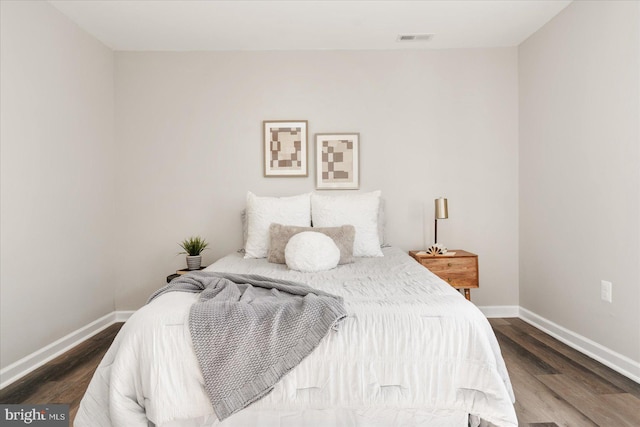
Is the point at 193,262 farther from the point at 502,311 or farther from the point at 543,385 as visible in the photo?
the point at 502,311

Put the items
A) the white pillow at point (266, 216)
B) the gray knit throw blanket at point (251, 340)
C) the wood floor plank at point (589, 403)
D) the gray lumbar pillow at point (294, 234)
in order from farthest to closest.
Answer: the white pillow at point (266, 216)
the gray lumbar pillow at point (294, 234)
the wood floor plank at point (589, 403)
the gray knit throw blanket at point (251, 340)

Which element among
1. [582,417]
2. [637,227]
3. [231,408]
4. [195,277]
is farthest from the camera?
[637,227]

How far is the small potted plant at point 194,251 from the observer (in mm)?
3510

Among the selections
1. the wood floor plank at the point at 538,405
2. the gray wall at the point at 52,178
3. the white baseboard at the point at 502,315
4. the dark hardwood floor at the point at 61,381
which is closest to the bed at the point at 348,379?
the wood floor plank at the point at 538,405

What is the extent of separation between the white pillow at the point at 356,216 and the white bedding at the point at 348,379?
4.95 ft

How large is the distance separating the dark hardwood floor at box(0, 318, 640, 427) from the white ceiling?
2637 mm

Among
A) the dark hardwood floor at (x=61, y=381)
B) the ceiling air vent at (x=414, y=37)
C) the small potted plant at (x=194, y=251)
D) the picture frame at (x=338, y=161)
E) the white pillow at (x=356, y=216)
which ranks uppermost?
the ceiling air vent at (x=414, y=37)

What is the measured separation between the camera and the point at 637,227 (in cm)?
241

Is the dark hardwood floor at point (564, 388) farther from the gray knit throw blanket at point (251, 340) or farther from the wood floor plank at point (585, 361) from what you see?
the gray knit throw blanket at point (251, 340)

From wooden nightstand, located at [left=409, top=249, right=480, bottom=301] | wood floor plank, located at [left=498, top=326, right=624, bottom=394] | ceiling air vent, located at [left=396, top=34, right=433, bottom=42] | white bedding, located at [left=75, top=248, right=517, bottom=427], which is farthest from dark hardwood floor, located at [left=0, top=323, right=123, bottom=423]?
ceiling air vent, located at [left=396, top=34, right=433, bottom=42]

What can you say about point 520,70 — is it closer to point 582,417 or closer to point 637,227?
point 637,227

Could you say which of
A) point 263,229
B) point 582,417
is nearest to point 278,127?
point 263,229

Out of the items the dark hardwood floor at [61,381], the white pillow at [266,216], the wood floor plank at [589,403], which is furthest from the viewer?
the white pillow at [266,216]

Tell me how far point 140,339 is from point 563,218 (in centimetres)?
312
